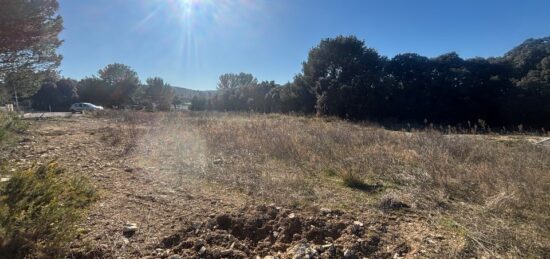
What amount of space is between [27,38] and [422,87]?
24.7 m

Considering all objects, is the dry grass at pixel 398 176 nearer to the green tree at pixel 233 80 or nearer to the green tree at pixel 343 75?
the green tree at pixel 343 75

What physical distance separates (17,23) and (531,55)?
30747 millimetres

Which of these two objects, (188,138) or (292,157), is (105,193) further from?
(188,138)

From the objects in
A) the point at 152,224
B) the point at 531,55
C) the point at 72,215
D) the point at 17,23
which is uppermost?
the point at 531,55

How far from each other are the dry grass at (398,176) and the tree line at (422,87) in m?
14.5

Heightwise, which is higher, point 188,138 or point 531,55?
point 531,55

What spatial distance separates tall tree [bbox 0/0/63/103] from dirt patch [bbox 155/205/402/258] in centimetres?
820

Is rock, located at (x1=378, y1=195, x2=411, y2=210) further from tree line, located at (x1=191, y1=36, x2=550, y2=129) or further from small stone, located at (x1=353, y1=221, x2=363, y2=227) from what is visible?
tree line, located at (x1=191, y1=36, x2=550, y2=129)

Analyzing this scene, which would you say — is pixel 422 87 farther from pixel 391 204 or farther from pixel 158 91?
pixel 158 91

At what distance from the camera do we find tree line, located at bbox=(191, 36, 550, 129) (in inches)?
822

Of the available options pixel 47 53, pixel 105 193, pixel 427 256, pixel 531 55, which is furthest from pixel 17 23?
pixel 531 55

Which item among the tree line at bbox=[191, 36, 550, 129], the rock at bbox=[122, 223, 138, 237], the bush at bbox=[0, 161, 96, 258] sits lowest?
the rock at bbox=[122, 223, 138, 237]

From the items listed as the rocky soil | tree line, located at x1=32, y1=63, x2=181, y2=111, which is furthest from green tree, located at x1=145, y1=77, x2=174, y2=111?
the rocky soil

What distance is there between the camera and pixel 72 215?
232cm
